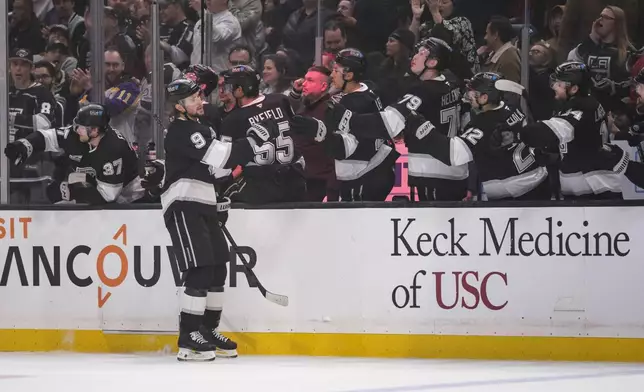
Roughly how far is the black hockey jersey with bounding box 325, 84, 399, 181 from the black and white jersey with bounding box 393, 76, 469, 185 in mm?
204

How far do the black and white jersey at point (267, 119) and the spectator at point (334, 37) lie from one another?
3.66 feet

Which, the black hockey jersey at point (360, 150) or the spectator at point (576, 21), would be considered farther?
the spectator at point (576, 21)

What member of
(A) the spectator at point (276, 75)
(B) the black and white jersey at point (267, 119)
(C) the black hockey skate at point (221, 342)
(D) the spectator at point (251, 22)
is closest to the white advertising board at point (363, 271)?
(C) the black hockey skate at point (221, 342)

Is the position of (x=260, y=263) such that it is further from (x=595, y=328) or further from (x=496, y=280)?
(x=595, y=328)

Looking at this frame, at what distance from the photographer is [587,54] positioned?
8477 mm

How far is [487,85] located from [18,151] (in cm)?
292

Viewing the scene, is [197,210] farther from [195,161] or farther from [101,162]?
[101,162]

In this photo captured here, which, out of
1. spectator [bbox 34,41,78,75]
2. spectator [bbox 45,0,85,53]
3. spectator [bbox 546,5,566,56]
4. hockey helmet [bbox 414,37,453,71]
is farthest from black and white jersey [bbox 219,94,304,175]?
spectator [bbox 45,0,85,53]

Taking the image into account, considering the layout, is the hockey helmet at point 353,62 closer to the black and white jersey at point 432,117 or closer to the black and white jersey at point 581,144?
the black and white jersey at point 432,117

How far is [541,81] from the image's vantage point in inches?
326

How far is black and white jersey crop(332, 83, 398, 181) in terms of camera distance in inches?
304

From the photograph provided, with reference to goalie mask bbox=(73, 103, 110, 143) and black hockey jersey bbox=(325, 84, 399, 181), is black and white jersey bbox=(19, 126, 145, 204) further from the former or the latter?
black hockey jersey bbox=(325, 84, 399, 181)

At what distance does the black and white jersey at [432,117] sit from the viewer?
7613 millimetres

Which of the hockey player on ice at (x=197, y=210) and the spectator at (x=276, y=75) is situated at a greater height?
the spectator at (x=276, y=75)
